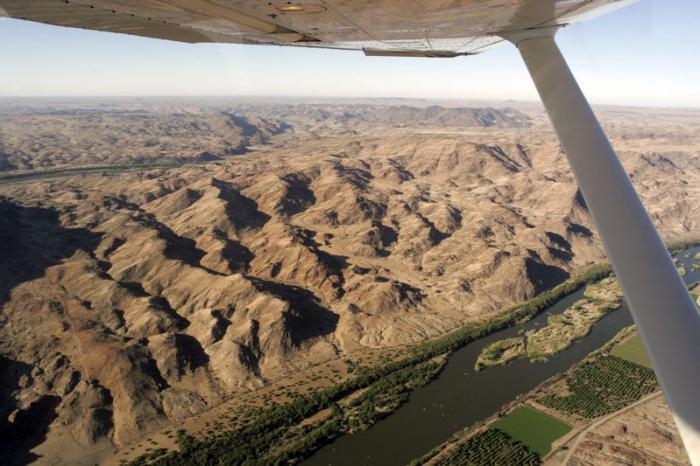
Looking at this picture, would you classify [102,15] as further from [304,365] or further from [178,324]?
[178,324]

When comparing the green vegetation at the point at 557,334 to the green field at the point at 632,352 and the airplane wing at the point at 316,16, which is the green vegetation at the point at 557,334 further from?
the airplane wing at the point at 316,16

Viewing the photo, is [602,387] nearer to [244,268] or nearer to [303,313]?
[303,313]

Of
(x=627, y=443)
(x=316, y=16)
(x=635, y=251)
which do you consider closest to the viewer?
(x=635, y=251)

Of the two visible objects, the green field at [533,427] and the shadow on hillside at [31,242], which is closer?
the green field at [533,427]

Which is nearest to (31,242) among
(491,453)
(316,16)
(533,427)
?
(491,453)

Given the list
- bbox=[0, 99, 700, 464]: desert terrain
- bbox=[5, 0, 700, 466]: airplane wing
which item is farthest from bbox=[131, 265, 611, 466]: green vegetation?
bbox=[5, 0, 700, 466]: airplane wing

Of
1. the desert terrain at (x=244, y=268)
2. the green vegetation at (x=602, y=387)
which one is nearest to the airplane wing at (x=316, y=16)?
the desert terrain at (x=244, y=268)
